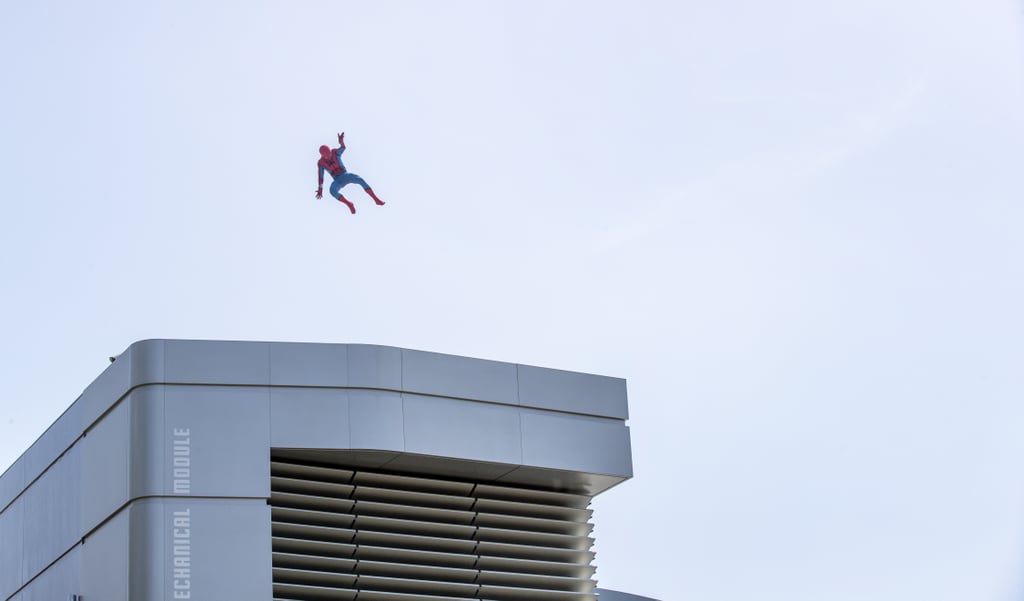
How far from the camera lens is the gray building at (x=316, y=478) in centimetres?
1825

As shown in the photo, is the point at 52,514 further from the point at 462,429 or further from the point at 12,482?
the point at 462,429

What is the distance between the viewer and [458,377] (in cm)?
2038

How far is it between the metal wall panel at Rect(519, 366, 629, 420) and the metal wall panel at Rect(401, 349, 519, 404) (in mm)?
254

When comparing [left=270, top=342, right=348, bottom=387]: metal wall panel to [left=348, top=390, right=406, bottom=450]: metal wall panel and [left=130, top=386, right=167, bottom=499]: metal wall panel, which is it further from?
[left=130, top=386, right=167, bottom=499]: metal wall panel

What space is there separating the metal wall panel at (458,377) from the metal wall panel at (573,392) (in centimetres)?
25

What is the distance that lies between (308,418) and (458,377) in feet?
7.23

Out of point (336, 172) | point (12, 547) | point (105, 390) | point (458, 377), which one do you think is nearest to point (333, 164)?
point (336, 172)

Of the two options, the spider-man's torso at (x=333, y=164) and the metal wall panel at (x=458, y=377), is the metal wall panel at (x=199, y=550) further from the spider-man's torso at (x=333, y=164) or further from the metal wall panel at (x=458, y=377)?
the spider-man's torso at (x=333, y=164)

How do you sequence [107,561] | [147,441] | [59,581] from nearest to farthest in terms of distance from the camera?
[147,441], [107,561], [59,581]

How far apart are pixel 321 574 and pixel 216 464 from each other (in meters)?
1.85

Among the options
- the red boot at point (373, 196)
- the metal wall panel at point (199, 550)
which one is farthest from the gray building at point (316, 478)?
the red boot at point (373, 196)

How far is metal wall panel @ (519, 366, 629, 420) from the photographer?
2102 centimetres

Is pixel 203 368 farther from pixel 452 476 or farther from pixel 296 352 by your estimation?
pixel 452 476

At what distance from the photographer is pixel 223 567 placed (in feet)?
59.3
